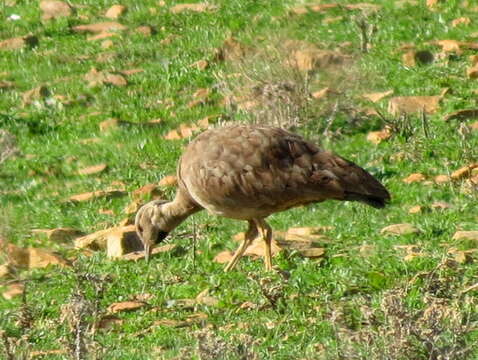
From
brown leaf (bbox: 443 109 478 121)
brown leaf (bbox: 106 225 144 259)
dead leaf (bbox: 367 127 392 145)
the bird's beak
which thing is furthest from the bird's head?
brown leaf (bbox: 443 109 478 121)

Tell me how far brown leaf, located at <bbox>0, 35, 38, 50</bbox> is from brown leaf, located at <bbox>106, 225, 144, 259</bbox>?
5.25m

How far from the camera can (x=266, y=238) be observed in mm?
10008

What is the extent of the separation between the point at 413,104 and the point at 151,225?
350cm

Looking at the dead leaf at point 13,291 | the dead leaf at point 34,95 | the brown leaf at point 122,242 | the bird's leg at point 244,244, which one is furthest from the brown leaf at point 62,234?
the dead leaf at point 34,95

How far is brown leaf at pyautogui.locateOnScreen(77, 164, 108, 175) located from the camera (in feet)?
42.0

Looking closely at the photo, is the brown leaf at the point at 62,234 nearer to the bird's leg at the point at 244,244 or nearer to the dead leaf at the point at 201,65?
the bird's leg at the point at 244,244

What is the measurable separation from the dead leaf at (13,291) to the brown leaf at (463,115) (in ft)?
14.8

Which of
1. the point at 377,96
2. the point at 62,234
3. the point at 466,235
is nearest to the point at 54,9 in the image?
the point at 377,96

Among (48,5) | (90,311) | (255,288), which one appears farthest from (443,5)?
(90,311)

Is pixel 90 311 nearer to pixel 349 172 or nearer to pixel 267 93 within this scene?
pixel 349 172

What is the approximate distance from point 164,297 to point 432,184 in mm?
2858

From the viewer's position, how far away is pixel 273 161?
9.83m

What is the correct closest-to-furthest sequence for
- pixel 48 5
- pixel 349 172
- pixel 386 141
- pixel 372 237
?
pixel 349 172
pixel 372 237
pixel 386 141
pixel 48 5

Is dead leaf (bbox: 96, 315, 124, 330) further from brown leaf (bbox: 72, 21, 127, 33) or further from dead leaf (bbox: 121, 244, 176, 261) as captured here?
brown leaf (bbox: 72, 21, 127, 33)
